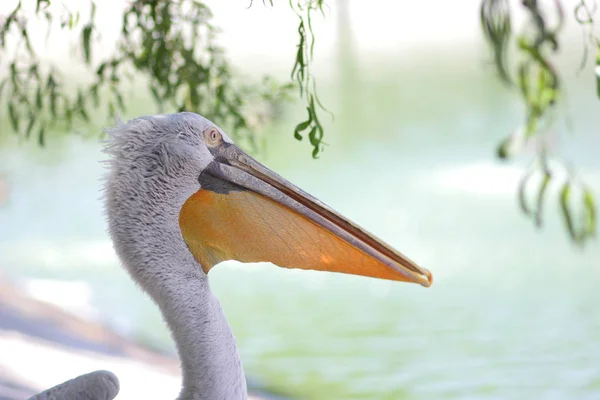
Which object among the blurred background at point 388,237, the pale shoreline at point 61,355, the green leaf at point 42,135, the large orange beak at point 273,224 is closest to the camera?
the large orange beak at point 273,224

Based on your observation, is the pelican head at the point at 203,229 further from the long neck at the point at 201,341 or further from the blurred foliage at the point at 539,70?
the blurred foliage at the point at 539,70

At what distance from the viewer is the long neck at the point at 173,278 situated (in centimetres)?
197

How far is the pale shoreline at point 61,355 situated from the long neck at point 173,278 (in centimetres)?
187

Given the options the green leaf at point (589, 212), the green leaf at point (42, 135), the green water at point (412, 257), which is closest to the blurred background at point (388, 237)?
the green water at point (412, 257)

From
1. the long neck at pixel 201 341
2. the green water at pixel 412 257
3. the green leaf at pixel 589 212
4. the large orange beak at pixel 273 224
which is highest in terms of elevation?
the large orange beak at pixel 273 224

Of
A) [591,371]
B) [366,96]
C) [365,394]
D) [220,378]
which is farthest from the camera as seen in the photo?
[366,96]

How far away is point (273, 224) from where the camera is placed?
2.08 m

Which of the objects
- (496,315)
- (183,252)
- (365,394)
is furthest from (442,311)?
(183,252)

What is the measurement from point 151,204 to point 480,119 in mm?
12455

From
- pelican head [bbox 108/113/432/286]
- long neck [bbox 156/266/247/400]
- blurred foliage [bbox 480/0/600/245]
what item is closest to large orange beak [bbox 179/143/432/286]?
pelican head [bbox 108/113/432/286]

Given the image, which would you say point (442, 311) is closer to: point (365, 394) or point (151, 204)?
point (365, 394)

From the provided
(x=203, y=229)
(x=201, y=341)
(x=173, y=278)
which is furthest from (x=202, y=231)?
(x=201, y=341)

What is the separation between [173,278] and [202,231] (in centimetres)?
13

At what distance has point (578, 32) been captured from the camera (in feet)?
47.5
